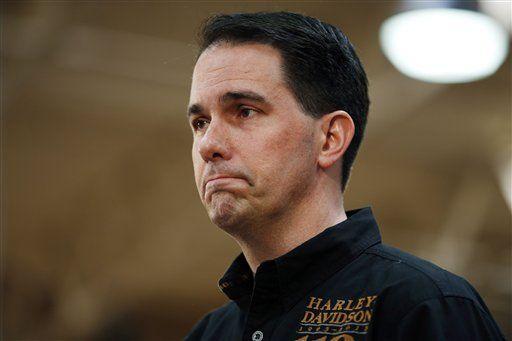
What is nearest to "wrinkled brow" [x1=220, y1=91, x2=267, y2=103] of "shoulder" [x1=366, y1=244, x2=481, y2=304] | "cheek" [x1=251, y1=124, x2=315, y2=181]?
"cheek" [x1=251, y1=124, x2=315, y2=181]

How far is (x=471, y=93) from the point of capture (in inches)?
352

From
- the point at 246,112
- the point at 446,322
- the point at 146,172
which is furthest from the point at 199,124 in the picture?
the point at 146,172

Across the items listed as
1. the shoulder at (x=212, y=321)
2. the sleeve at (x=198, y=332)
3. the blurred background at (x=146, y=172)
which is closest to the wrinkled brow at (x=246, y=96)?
the shoulder at (x=212, y=321)

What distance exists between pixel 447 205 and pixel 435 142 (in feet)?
5.20

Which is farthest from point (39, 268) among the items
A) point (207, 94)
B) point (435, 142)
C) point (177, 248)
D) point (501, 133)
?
point (207, 94)

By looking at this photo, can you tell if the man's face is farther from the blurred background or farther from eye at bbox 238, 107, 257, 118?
the blurred background

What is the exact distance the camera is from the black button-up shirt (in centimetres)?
180

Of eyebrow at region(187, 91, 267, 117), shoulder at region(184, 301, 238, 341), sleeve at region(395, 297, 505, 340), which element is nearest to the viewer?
sleeve at region(395, 297, 505, 340)

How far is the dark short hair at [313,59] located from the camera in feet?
7.45

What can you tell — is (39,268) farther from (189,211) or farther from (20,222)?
(189,211)

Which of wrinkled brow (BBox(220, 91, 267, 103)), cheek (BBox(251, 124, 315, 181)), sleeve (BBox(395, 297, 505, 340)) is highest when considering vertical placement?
wrinkled brow (BBox(220, 91, 267, 103))

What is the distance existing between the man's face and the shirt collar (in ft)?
0.37

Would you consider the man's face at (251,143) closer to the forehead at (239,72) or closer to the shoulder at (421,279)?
the forehead at (239,72)

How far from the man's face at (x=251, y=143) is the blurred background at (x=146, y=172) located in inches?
182
